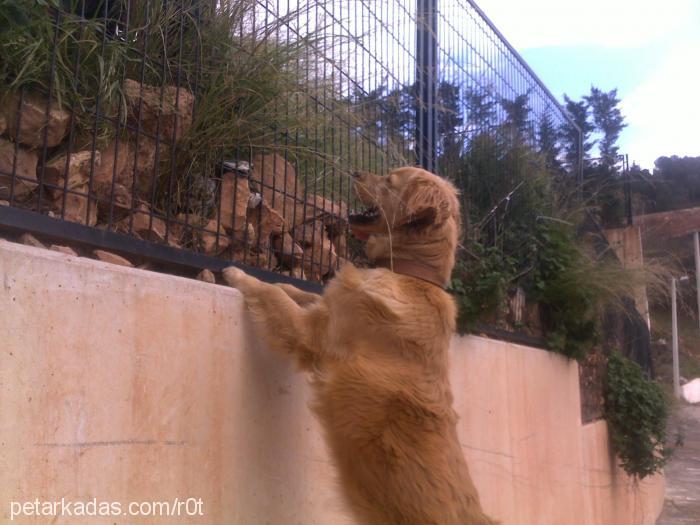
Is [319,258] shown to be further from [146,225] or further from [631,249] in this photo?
[631,249]

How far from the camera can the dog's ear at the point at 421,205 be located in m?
4.12

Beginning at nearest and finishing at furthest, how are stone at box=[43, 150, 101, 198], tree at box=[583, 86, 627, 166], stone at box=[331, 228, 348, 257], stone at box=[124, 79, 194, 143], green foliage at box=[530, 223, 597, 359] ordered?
stone at box=[43, 150, 101, 198], stone at box=[124, 79, 194, 143], stone at box=[331, 228, 348, 257], green foliage at box=[530, 223, 597, 359], tree at box=[583, 86, 627, 166]

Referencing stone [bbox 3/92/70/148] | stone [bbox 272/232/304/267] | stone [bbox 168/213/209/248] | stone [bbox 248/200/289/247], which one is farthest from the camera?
stone [bbox 272/232/304/267]

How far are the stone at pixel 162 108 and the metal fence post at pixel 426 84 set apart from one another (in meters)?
3.27

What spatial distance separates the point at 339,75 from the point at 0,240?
9.50 feet

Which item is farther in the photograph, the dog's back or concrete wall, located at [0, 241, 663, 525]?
the dog's back

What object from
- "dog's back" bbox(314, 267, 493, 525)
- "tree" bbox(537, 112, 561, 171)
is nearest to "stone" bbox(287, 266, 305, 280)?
"dog's back" bbox(314, 267, 493, 525)

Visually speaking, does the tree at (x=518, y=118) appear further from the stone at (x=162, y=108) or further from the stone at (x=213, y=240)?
the stone at (x=162, y=108)

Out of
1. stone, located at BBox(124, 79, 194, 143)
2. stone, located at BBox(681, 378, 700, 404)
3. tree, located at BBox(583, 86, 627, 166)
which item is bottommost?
stone, located at BBox(681, 378, 700, 404)

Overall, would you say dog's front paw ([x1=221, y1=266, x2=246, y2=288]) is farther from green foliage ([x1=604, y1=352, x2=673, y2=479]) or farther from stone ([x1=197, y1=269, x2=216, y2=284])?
green foliage ([x1=604, y1=352, x2=673, y2=479])

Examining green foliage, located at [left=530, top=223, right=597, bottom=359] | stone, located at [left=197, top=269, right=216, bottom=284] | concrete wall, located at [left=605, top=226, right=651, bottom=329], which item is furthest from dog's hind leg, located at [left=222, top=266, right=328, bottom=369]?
concrete wall, located at [left=605, top=226, right=651, bottom=329]

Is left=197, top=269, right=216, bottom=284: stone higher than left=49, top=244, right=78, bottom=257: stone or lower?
lower

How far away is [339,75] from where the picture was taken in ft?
16.1

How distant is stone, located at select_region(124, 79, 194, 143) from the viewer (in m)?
3.75
